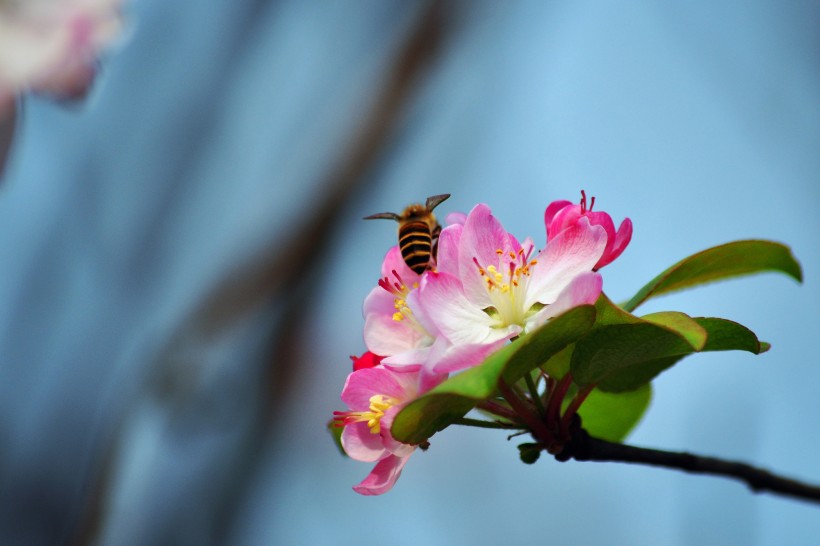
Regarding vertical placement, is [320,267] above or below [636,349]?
above

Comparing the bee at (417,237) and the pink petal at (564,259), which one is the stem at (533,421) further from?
the bee at (417,237)

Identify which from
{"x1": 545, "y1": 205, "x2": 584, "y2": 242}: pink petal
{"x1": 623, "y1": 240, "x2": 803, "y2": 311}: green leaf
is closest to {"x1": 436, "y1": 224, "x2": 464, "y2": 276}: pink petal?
{"x1": 545, "y1": 205, "x2": 584, "y2": 242}: pink petal

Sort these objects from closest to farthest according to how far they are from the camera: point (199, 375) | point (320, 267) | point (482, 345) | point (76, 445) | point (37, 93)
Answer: point (482, 345)
point (37, 93)
point (320, 267)
point (199, 375)
point (76, 445)

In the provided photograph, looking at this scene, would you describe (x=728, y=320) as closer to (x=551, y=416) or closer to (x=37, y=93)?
(x=551, y=416)

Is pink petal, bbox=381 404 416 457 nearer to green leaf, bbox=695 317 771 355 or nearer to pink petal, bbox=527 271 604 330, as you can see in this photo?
A: pink petal, bbox=527 271 604 330

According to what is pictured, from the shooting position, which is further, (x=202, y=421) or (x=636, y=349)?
(x=202, y=421)

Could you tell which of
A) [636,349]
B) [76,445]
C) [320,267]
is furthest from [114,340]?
[636,349]
